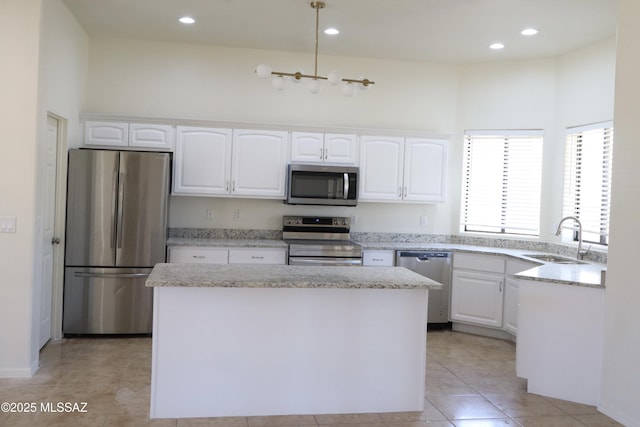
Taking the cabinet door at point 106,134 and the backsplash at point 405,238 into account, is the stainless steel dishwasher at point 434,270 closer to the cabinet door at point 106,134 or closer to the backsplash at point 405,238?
the backsplash at point 405,238

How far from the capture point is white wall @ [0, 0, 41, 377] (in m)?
3.96

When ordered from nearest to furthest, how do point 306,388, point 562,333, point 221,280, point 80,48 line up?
point 221,280 → point 306,388 → point 562,333 → point 80,48

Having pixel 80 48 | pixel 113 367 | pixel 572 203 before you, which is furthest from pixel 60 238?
pixel 572 203

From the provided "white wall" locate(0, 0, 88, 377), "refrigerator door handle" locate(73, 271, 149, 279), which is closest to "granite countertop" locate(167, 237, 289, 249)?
"refrigerator door handle" locate(73, 271, 149, 279)

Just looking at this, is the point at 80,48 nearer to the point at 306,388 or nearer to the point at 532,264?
the point at 306,388

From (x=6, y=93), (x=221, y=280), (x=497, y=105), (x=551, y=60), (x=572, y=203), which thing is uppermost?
(x=551, y=60)

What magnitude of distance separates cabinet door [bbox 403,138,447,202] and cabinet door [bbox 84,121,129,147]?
2802 mm

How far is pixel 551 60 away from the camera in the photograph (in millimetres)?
5793

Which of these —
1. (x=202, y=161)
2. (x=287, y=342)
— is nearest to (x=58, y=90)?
(x=202, y=161)

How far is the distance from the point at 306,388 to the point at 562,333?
5.96 feet

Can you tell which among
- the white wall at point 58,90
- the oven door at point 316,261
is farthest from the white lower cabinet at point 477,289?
the white wall at point 58,90

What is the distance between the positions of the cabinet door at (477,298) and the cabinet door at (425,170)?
2.84 feet

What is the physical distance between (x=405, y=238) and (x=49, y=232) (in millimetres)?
3554

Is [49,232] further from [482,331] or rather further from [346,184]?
[482,331]
